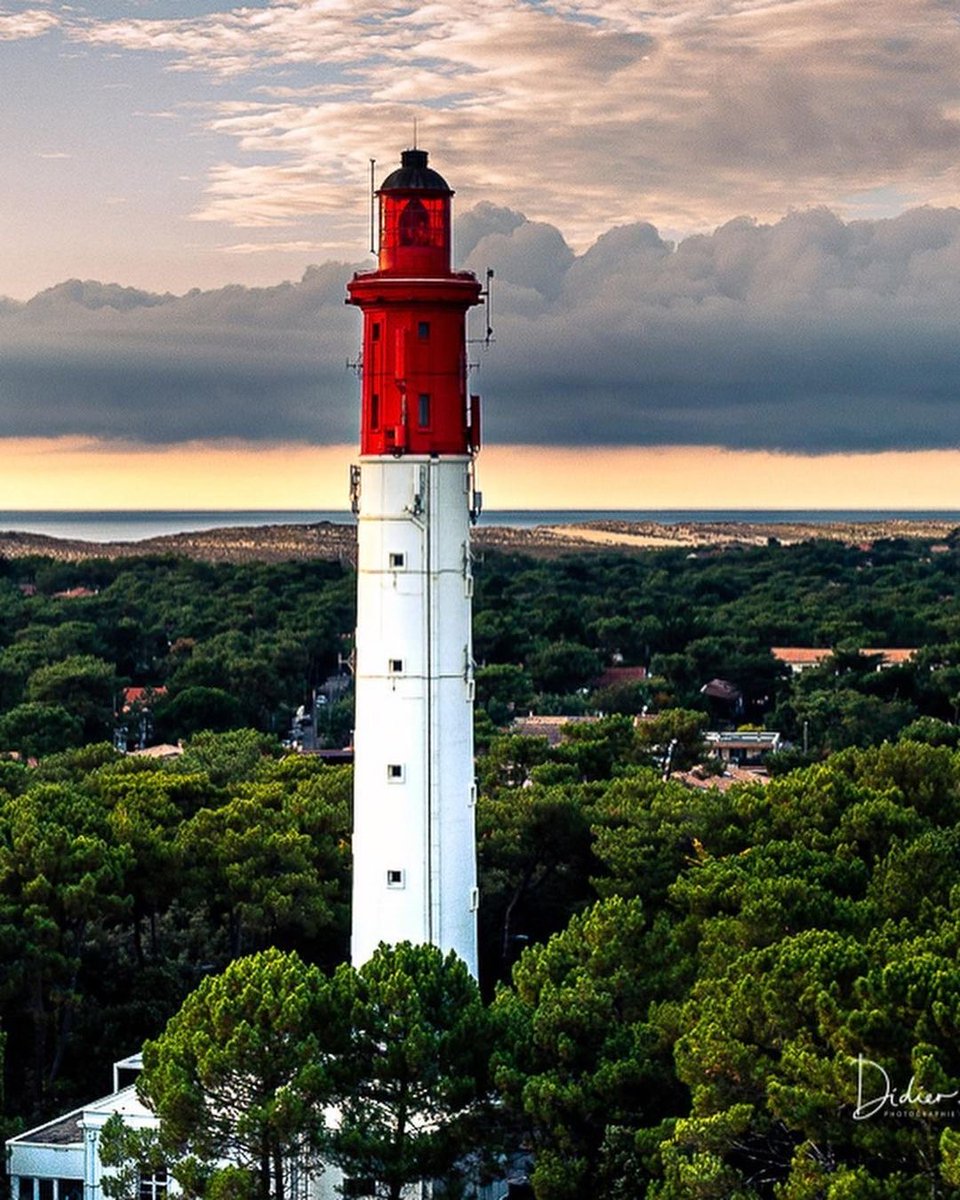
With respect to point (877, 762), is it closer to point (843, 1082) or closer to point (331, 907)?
point (331, 907)

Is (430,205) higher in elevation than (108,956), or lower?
higher

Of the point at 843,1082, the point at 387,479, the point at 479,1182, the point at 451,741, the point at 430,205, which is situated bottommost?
the point at 479,1182

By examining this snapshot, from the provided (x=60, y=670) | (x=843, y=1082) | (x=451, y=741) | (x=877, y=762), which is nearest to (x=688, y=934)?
(x=451, y=741)

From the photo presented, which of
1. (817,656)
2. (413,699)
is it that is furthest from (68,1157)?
(817,656)

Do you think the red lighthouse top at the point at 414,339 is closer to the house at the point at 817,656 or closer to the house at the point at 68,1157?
the house at the point at 68,1157

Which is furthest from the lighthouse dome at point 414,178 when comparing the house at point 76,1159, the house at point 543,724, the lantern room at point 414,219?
the house at point 543,724

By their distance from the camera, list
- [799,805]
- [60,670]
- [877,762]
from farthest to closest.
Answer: [60,670]
[877,762]
[799,805]

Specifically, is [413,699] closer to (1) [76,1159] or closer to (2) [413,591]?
(2) [413,591]
